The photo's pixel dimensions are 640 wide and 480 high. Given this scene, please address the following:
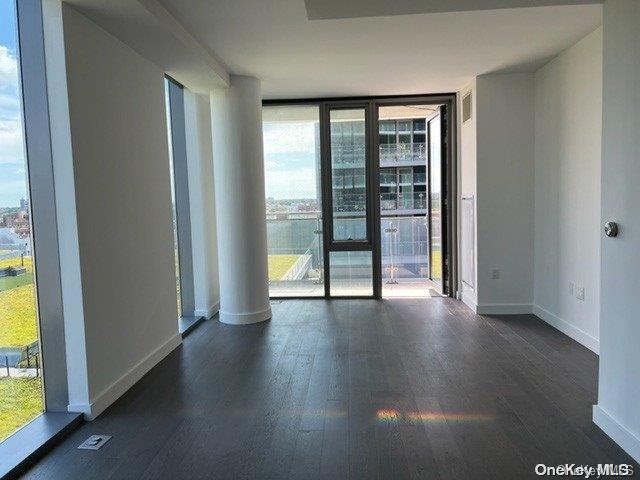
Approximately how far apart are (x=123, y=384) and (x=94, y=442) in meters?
0.66

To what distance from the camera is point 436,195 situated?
5.99 m

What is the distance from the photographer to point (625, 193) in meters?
2.07

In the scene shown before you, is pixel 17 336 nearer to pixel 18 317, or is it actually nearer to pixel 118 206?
pixel 18 317

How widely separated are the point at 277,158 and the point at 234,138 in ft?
4.15

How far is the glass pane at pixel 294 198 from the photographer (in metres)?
5.61

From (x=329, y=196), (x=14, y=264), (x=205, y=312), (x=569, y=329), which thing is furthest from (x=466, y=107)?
(x=14, y=264)

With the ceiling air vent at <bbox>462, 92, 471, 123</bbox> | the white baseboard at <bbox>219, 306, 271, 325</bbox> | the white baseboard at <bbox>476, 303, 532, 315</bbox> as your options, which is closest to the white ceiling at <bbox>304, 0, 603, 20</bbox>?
the ceiling air vent at <bbox>462, 92, 471, 123</bbox>

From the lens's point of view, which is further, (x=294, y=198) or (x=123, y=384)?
(x=294, y=198)

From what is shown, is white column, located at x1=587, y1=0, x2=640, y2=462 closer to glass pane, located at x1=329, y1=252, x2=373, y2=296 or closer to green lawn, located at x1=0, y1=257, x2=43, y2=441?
green lawn, located at x1=0, y1=257, x2=43, y2=441

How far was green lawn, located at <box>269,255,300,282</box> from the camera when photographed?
5742 millimetres

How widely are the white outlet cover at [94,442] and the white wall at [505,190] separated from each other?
377 cm

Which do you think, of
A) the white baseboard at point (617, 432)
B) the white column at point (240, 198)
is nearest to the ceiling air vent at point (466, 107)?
the white column at point (240, 198)

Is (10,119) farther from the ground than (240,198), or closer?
farther from the ground

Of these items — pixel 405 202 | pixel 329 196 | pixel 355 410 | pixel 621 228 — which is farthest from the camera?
pixel 405 202
